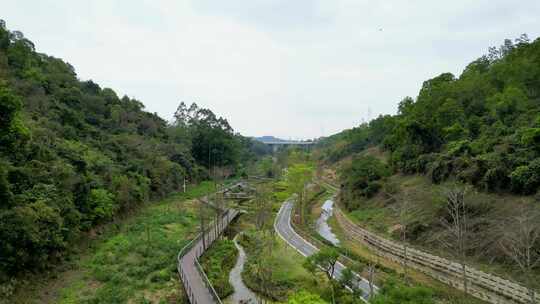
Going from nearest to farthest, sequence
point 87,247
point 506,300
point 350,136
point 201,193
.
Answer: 1. point 506,300
2. point 87,247
3. point 201,193
4. point 350,136

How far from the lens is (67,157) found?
98.7ft

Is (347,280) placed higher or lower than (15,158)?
lower

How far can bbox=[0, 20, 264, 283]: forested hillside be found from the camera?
19.8 m

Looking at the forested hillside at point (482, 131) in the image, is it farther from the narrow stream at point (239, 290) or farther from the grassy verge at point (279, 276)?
the narrow stream at point (239, 290)

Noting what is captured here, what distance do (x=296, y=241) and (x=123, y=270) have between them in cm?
1713

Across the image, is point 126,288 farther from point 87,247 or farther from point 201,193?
point 201,193

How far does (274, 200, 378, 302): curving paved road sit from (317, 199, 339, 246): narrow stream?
3.82 metres

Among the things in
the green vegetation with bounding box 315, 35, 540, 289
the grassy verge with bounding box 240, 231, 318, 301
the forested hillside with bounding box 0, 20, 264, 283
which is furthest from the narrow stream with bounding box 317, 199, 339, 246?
the forested hillside with bounding box 0, 20, 264, 283

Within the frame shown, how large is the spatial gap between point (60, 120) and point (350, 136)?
81579 mm

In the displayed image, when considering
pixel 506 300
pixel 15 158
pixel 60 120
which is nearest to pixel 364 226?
pixel 506 300

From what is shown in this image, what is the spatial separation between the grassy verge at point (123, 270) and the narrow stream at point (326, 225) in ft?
52.2

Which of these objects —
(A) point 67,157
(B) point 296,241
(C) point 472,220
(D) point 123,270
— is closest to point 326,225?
(B) point 296,241

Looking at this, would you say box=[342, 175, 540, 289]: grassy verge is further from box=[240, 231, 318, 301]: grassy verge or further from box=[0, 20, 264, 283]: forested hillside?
box=[0, 20, 264, 283]: forested hillside

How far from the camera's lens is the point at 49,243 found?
2070cm
